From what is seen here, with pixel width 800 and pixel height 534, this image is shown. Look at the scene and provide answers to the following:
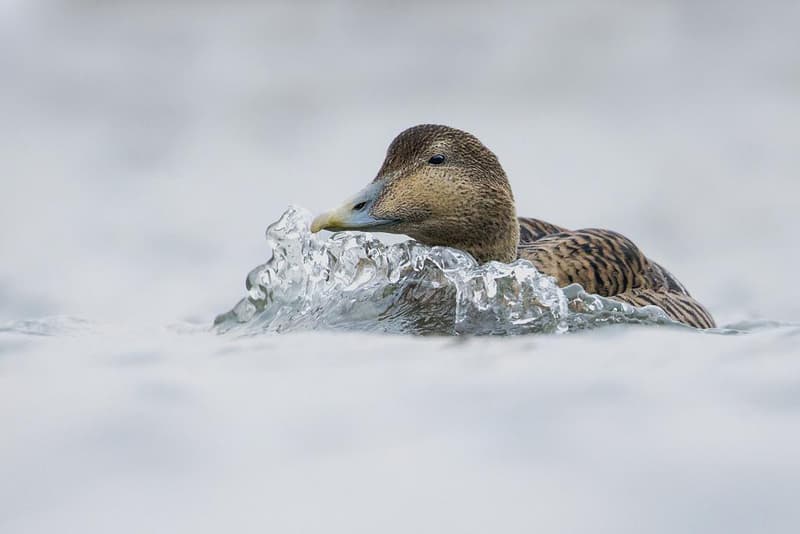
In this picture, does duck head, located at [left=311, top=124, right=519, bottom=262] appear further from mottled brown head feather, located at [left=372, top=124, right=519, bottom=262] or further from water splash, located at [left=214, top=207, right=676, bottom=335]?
water splash, located at [left=214, top=207, right=676, bottom=335]

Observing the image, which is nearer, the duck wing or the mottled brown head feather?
the mottled brown head feather

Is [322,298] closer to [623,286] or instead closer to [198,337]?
[198,337]

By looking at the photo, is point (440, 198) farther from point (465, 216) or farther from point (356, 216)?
point (356, 216)

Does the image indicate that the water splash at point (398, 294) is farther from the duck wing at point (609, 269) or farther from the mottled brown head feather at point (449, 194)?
the duck wing at point (609, 269)

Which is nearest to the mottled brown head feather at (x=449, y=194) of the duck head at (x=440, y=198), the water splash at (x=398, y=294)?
the duck head at (x=440, y=198)

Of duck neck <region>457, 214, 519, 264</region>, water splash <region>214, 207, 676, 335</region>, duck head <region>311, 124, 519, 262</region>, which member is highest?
duck head <region>311, 124, 519, 262</region>

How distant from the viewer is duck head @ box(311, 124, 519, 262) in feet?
18.6

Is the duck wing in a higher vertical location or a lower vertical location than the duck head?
lower

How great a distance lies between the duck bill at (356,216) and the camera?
553 centimetres

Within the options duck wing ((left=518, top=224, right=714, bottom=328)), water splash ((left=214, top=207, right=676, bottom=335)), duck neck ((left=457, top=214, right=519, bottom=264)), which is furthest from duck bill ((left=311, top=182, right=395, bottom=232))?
duck wing ((left=518, top=224, right=714, bottom=328))

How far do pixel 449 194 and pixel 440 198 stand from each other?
0.05 metres

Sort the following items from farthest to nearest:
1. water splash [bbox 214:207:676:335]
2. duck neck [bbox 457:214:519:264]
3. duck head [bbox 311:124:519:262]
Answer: duck neck [bbox 457:214:519:264]
duck head [bbox 311:124:519:262]
water splash [bbox 214:207:676:335]

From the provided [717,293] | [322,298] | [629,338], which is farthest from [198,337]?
[717,293]

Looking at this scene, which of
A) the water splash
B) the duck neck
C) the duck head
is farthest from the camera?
the duck neck
